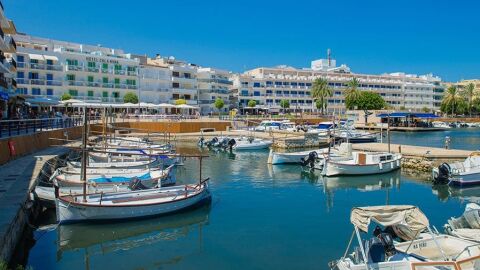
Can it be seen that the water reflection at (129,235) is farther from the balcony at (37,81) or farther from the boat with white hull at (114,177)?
the balcony at (37,81)

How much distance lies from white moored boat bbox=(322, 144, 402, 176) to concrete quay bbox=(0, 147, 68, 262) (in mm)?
22502

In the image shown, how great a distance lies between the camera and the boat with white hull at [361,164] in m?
35.0

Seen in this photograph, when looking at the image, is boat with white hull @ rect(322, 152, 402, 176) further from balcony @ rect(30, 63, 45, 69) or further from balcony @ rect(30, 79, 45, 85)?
balcony @ rect(30, 63, 45, 69)

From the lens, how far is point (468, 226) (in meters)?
17.3

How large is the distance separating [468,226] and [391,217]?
5225 mm

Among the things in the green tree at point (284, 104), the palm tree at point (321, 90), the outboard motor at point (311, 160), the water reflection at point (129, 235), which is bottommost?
the water reflection at point (129, 235)

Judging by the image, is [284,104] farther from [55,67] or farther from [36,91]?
[36,91]

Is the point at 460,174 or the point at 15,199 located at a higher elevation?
the point at 15,199

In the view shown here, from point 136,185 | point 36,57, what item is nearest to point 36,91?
point 36,57

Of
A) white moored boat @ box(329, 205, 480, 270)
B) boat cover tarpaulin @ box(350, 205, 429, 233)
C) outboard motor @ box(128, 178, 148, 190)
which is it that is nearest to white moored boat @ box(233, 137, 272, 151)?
outboard motor @ box(128, 178, 148, 190)

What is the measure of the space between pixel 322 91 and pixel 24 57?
84570mm

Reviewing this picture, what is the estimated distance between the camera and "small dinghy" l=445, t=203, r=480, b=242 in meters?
15.7

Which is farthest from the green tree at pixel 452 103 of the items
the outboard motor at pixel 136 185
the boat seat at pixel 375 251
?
the boat seat at pixel 375 251

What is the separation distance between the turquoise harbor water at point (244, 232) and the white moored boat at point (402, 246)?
2846 mm
